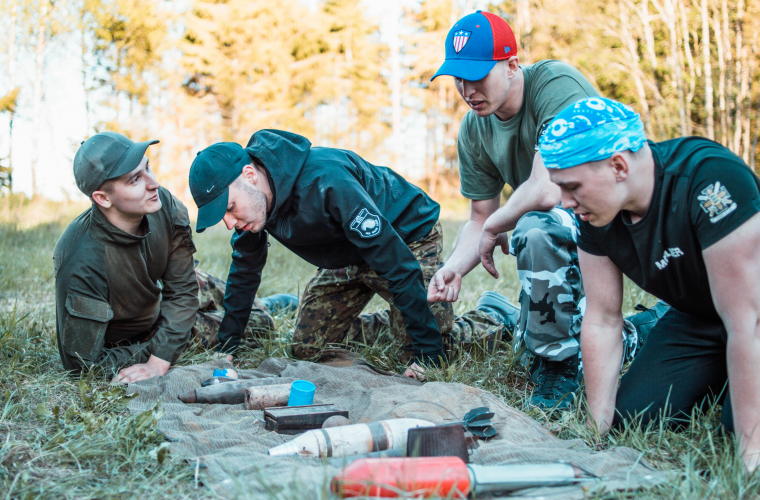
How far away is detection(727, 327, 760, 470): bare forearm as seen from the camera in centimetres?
188

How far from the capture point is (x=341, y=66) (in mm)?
24734

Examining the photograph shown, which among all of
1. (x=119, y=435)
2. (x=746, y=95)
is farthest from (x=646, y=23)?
(x=119, y=435)

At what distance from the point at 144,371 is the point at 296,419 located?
1.34 metres

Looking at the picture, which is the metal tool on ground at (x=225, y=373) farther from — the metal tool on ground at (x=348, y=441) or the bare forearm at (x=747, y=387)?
the bare forearm at (x=747, y=387)

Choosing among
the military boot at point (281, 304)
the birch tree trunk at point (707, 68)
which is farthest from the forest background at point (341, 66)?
the military boot at point (281, 304)

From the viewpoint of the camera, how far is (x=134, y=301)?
348 centimetres

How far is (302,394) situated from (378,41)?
2553 centimetres

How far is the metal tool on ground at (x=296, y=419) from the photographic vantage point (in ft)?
7.97

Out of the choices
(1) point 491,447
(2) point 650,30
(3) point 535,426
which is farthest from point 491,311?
(2) point 650,30

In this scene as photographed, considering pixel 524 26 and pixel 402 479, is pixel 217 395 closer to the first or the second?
pixel 402 479

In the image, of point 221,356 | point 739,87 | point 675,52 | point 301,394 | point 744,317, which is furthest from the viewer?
point 675,52

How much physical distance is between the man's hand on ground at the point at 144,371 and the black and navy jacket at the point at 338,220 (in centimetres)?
76

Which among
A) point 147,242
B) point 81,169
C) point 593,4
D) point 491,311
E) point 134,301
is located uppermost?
point 593,4

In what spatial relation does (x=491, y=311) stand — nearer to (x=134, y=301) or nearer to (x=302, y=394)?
(x=302, y=394)
